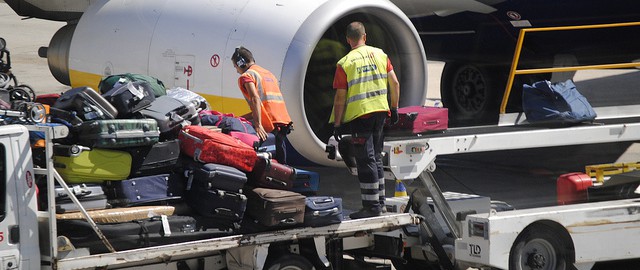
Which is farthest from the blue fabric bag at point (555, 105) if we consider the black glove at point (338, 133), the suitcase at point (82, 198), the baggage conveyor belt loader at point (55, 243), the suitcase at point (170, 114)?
the suitcase at point (82, 198)

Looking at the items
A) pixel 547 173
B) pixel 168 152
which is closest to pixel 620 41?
pixel 547 173

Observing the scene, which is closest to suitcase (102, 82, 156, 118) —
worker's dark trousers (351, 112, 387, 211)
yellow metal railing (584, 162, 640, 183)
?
worker's dark trousers (351, 112, 387, 211)

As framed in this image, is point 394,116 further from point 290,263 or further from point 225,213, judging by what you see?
point 225,213

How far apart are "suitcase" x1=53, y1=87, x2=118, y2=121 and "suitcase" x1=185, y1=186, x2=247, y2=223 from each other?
806 millimetres

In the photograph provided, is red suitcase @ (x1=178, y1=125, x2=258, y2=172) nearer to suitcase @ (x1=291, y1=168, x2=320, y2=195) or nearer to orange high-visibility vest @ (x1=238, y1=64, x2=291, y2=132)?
suitcase @ (x1=291, y1=168, x2=320, y2=195)

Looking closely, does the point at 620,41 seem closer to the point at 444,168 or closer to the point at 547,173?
the point at 547,173

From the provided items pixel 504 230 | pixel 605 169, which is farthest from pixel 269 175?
pixel 605 169

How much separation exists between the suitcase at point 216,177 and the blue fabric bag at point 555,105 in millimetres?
3524

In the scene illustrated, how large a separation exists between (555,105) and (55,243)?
5.06 meters

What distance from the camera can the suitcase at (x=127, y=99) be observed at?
6906mm

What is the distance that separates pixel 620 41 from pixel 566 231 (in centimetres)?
538

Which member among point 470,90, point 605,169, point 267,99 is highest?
point 267,99

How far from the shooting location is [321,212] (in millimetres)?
6953

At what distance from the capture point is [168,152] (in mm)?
6727
